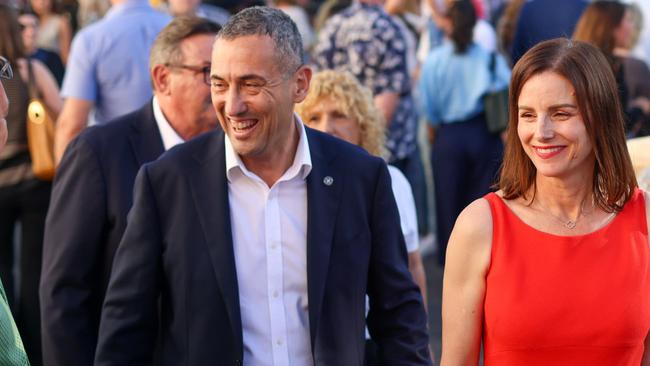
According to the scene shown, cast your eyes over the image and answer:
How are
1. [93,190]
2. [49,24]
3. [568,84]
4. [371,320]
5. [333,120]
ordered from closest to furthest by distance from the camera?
[568,84] → [371,320] → [93,190] → [333,120] → [49,24]

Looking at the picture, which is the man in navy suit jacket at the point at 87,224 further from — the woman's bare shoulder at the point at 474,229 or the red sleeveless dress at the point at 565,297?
the red sleeveless dress at the point at 565,297

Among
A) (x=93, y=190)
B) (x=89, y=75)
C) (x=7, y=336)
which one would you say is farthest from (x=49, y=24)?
(x=7, y=336)

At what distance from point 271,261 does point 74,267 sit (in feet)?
2.99

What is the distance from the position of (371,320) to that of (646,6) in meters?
5.69

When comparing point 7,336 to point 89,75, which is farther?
point 89,75

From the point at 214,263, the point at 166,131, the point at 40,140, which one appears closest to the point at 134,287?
the point at 214,263

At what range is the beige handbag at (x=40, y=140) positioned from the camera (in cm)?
643

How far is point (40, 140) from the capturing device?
21.3 ft

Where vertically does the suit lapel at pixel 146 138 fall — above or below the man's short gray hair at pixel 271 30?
below

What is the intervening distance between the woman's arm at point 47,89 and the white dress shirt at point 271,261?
137 inches

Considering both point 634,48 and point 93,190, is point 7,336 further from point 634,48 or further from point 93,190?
point 634,48

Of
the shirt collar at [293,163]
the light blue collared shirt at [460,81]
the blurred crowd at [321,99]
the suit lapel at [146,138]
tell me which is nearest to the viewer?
the shirt collar at [293,163]

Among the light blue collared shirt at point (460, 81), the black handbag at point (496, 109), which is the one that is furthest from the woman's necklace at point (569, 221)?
the light blue collared shirt at point (460, 81)

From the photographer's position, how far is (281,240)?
3.59 meters
